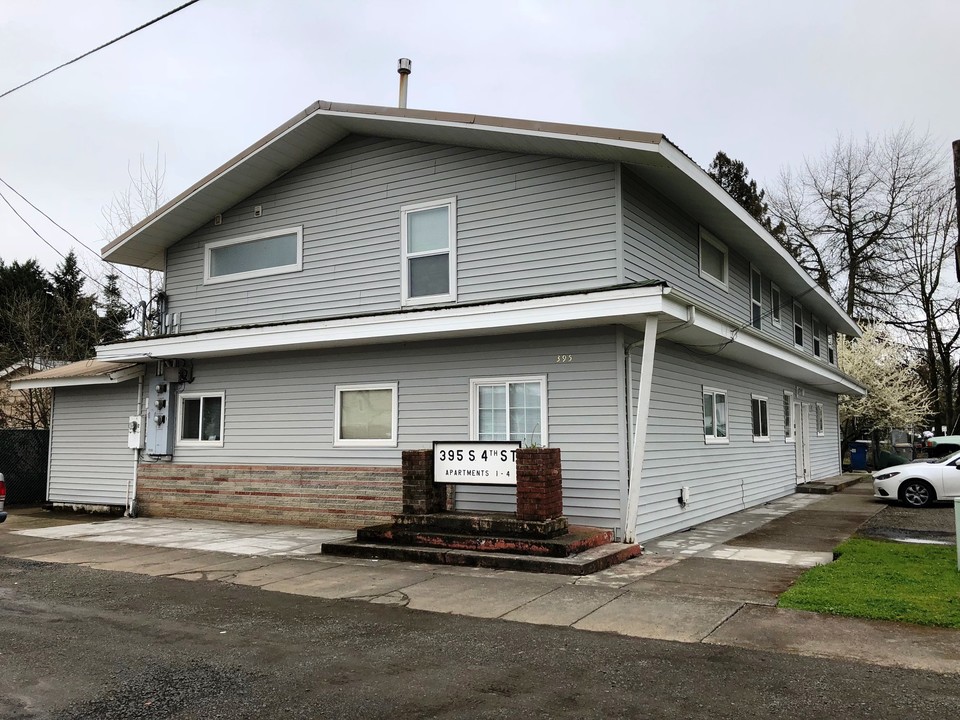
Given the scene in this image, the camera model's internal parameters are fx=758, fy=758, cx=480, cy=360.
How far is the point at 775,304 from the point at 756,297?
196cm

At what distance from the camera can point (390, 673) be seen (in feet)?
17.2

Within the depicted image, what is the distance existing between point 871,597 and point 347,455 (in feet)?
26.4

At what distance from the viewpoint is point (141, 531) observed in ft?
41.7

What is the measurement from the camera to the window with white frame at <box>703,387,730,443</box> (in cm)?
1317

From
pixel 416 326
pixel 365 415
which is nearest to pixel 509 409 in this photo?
pixel 416 326

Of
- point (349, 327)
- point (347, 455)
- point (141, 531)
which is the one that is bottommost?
point (141, 531)

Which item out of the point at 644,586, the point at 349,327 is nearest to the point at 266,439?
the point at 349,327

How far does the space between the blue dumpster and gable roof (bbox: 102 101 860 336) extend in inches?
585

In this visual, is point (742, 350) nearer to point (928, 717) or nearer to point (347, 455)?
point (347, 455)

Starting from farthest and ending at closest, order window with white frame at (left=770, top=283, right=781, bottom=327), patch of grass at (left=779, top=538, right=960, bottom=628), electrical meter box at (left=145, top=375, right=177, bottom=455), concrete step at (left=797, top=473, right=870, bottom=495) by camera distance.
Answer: concrete step at (left=797, top=473, right=870, bottom=495)
window with white frame at (left=770, top=283, right=781, bottom=327)
electrical meter box at (left=145, top=375, right=177, bottom=455)
patch of grass at (left=779, top=538, right=960, bottom=628)

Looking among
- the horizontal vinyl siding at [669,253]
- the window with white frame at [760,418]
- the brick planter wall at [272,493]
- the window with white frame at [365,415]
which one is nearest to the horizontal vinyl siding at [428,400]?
the window with white frame at [365,415]

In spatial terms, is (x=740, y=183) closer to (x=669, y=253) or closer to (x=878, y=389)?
(x=878, y=389)

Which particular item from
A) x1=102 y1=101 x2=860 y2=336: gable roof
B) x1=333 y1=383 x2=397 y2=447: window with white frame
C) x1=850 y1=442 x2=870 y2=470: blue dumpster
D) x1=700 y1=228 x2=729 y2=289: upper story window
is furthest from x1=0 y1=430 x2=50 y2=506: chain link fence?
x1=850 y1=442 x2=870 y2=470: blue dumpster

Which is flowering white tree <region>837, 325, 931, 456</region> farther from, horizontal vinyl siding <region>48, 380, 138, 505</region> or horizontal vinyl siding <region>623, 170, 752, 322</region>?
horizontal vinyl siding <region>48, 380, 138, 505</region>
